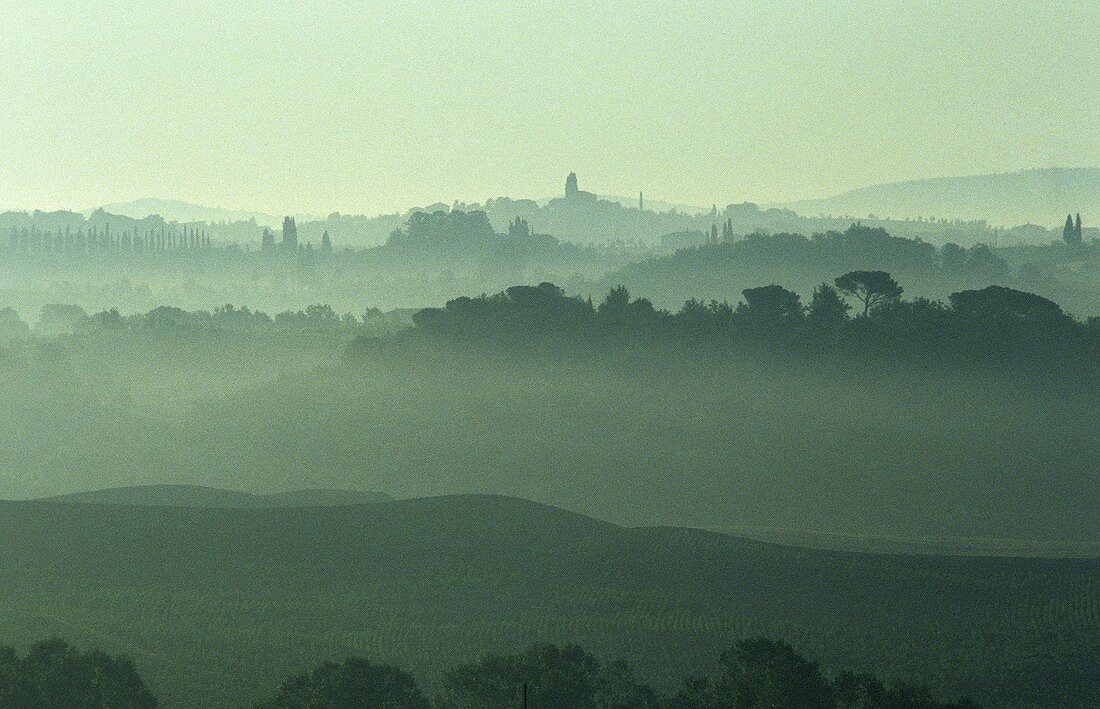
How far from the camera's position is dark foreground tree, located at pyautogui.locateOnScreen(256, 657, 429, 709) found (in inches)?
2101

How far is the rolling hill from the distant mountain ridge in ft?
33.5

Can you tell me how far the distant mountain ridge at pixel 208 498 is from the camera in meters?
128

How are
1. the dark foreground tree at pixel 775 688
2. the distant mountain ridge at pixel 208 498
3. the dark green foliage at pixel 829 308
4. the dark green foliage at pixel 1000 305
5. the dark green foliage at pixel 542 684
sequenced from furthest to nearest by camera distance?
the dark green foliage at pixel 829 308
the dark green foliage at pixel 1000 305
the distant mountain ridge at pixel 208 498
the dark green foliage at pixel 542 684
the dark foreground tree at pixel 775 688

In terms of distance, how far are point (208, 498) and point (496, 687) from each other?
273ft

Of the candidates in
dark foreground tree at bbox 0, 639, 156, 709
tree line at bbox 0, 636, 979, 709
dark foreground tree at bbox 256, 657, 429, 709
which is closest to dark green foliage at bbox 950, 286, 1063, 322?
tree line at bbox 0, 636, 979, 709

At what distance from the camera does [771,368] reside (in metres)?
178

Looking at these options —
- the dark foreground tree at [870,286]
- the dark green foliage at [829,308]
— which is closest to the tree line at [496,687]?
the dark green foliage at [829,308]

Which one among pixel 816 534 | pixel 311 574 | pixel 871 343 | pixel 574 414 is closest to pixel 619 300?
pixel 574 414

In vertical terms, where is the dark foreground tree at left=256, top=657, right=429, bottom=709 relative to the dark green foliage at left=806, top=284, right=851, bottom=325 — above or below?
below

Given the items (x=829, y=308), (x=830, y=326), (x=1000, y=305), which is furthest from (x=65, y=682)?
(x=1000, y=305)

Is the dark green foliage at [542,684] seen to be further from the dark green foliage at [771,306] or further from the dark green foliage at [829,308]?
the dark green foliage at [771,306]

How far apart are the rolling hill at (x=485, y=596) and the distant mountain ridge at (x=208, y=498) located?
10.2 metres

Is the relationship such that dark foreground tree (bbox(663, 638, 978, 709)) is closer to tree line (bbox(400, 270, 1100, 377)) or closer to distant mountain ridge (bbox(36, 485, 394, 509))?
distant mountain ridge (bbox(36, 485, 394, 509))

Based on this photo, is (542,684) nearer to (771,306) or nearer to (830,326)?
(830,326)
